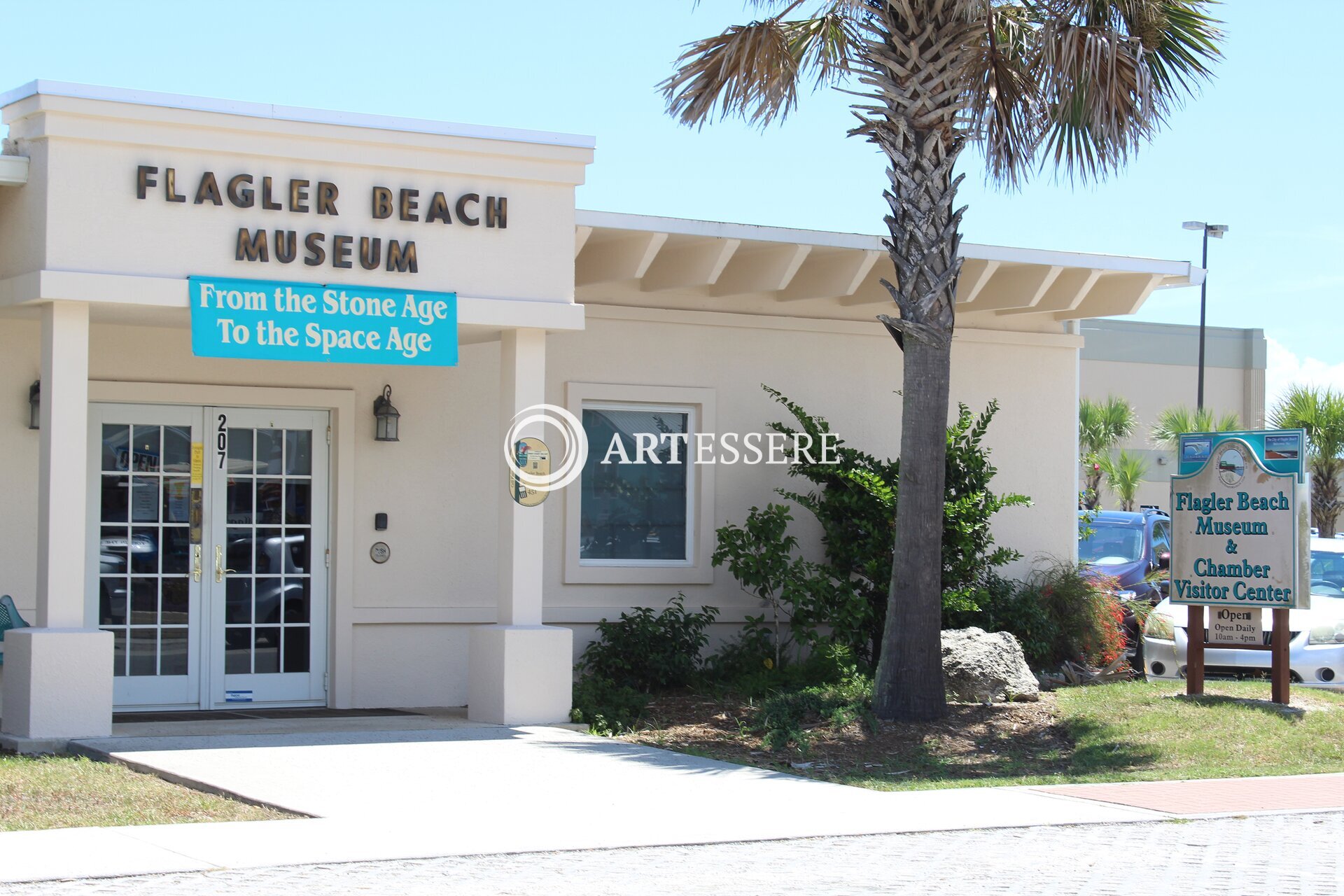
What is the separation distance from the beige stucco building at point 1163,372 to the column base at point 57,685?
34.5m

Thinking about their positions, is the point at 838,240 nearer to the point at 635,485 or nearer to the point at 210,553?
the point at 635,485

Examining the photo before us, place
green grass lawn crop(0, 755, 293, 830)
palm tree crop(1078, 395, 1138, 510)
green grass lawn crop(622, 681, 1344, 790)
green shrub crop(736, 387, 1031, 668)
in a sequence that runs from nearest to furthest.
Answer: green grass lawn crop(0, 755, 293, 830) < green grass lawn crop(622, 681, 1344, 790) < green shrub crop(736, 387, 1031, 668) < palm tree crop(1078, 395, 1138, 510)

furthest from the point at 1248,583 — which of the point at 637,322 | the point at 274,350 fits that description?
the point at 274,350

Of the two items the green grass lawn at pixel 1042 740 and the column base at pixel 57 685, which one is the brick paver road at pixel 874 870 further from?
the column base at pixel 57 685

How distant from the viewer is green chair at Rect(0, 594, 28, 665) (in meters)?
10.6

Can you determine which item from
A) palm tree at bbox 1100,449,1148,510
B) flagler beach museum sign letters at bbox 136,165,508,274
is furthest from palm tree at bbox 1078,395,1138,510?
flagler beach museum sign letters at bbox 136,165,508,274

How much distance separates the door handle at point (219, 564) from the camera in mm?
11930

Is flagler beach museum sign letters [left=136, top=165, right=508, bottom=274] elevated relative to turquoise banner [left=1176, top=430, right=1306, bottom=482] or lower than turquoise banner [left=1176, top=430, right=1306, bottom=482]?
elevated

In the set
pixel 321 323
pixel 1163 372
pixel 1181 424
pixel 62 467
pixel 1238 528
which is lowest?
pixel 1238 528

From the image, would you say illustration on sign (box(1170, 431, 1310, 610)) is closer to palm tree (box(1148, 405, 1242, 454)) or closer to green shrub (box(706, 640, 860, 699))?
green shrub (box(706, 640, 860, 699))

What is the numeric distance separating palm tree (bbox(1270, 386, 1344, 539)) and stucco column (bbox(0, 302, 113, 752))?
82.6ft

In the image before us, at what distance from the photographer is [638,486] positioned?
13656 mm

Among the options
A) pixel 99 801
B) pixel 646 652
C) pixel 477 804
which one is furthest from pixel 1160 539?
pixel 99 801

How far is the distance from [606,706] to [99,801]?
4751mm
